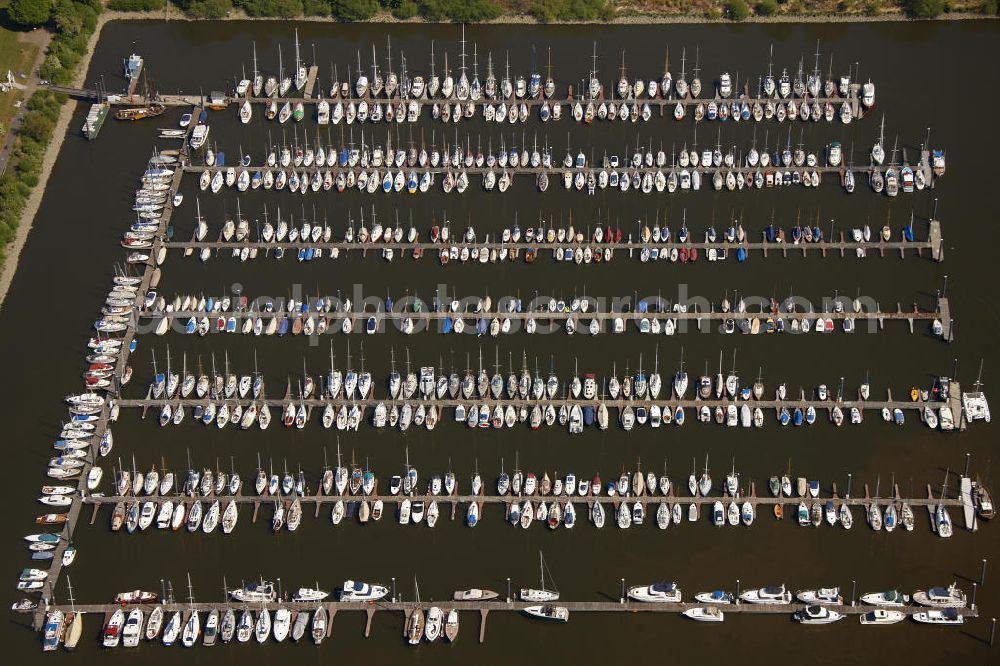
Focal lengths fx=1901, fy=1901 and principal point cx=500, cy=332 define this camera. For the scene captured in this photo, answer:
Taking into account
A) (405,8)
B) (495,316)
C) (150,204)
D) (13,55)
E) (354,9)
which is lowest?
(495,316)

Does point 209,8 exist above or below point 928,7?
below

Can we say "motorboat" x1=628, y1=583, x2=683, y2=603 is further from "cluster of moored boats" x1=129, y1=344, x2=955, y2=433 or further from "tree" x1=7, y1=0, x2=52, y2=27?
"tree" x1=7, y1=0, x2=52, y2=27

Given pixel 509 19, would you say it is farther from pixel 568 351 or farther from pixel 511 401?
pixel 511 401

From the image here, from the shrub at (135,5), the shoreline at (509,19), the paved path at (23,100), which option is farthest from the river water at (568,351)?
the paved path at (23,100)

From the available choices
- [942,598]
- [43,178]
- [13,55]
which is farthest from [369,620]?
[13,55]

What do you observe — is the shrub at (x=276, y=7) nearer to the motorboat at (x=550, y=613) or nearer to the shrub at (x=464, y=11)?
the shrub at (x=464, y=11)

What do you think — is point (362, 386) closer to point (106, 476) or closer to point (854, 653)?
point (106, 476)
